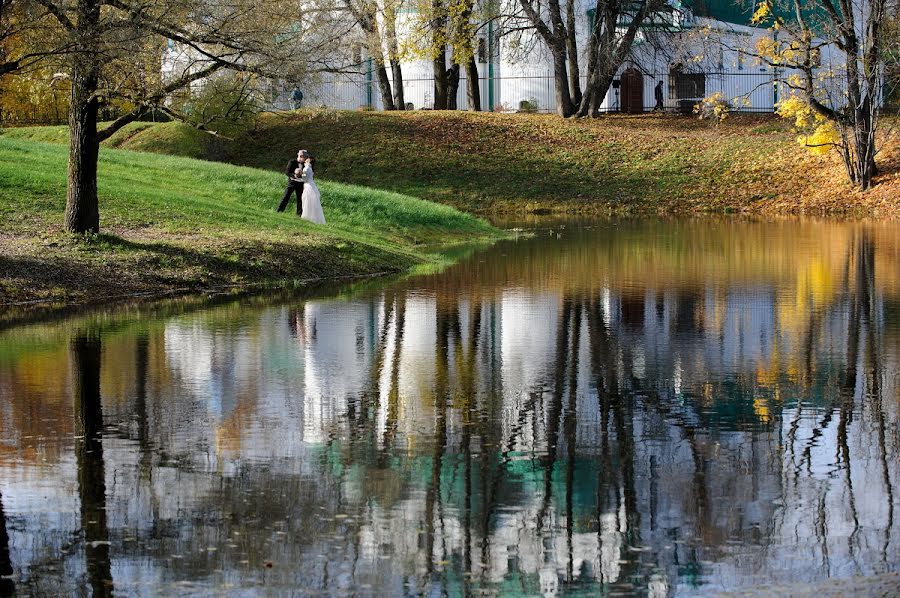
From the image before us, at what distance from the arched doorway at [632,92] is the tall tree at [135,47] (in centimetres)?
4113

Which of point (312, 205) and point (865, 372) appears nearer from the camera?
point (865, 372)

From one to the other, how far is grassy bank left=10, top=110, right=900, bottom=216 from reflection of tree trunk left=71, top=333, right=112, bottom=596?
3006 cm

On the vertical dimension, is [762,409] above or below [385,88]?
below

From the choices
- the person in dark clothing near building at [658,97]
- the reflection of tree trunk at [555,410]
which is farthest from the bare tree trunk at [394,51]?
the reflection of tree trunk at [555,410]

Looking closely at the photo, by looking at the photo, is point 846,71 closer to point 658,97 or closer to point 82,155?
point 658,97

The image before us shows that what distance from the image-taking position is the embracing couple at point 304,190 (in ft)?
89.7

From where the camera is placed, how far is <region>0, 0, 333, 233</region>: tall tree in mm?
17797

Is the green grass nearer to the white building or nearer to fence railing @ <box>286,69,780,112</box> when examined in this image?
the white building

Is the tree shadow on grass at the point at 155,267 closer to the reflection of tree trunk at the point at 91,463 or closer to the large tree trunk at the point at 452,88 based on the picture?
the reflection of tree trunk at the point at 91,463

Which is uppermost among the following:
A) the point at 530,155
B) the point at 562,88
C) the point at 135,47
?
the point at 562,88

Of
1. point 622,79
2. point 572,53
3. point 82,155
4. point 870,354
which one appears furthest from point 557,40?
point 870,354

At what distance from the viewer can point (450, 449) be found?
→ 9.06 meters

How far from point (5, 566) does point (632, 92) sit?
56.5 m

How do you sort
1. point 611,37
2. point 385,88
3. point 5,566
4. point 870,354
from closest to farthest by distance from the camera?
point 5,566, point 870,354, point 611,37, point 385,88
